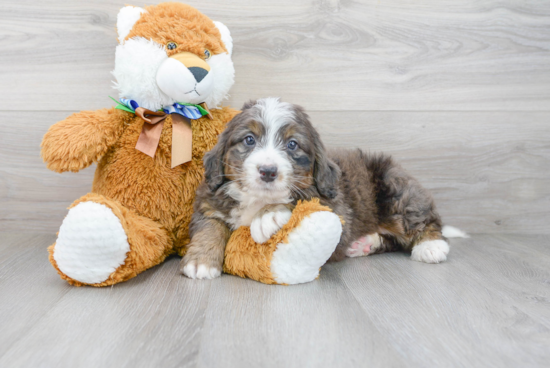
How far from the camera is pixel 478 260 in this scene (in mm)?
2355

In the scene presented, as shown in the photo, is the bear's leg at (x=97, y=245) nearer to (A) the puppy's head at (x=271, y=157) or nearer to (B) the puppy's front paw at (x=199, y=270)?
(B) the puppy's front paw at (x=199, y=270)

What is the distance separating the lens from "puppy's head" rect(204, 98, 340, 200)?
1779 millimetres

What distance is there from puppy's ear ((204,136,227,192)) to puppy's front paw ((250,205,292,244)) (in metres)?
0.27

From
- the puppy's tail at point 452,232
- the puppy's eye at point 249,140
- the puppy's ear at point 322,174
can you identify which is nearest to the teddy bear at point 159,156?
the puppy's ear at point 322,174

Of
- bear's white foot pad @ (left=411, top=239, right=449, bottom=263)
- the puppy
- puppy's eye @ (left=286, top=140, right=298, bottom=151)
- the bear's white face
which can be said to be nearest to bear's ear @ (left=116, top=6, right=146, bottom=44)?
the bear's white face

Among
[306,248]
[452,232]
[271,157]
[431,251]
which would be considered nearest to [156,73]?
[271,157]

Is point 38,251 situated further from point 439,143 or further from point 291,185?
point 439,143

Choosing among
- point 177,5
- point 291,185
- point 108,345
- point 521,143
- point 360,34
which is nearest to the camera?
point 108,345

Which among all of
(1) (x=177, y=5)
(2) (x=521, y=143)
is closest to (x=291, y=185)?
(1) (x=177, y=5)

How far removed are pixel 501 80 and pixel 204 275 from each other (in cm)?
245

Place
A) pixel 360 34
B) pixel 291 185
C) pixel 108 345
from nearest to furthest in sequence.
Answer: pixel 108 345 → pixel 291 185 → pixel 360 34

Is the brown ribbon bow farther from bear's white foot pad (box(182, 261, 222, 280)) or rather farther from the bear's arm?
bear's white foot pad (box(182, 261, 222, 280))

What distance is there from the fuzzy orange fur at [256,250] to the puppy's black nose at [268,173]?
179 mm

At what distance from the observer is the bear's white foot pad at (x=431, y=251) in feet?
7.54
